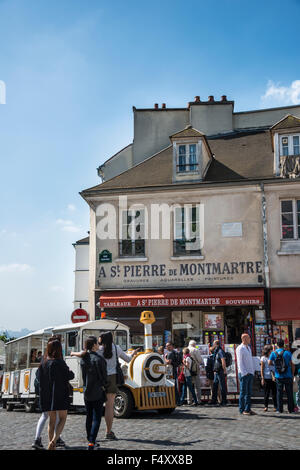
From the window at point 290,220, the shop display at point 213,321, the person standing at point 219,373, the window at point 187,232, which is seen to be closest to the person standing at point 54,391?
the person standing at point 219,373

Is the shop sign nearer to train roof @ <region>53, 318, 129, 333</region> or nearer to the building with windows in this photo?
the building with windows

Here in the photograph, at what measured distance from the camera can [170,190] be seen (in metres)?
19.4

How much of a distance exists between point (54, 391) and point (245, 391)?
5337mm

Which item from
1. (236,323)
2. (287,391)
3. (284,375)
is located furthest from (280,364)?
(236,323)

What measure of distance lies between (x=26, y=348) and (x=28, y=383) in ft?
6.29

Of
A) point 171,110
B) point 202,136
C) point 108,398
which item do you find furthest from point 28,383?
point 171,110

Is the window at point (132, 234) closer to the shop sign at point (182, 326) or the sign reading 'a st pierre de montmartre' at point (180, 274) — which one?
the sign reading 'a st pierre de montmartre' at point (180, 274)

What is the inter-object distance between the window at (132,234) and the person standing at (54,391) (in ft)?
39.8

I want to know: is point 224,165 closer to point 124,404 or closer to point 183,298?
point 183,298

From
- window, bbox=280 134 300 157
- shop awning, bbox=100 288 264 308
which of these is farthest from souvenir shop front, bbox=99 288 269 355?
window, bbox=280 134 300 157

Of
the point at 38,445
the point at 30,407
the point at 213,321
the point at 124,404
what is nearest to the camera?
the point at 38,445

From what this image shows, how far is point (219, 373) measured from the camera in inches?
523

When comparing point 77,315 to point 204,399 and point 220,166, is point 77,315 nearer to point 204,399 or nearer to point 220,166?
point 204,399

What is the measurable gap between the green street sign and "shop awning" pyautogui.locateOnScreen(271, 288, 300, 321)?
5.82m
